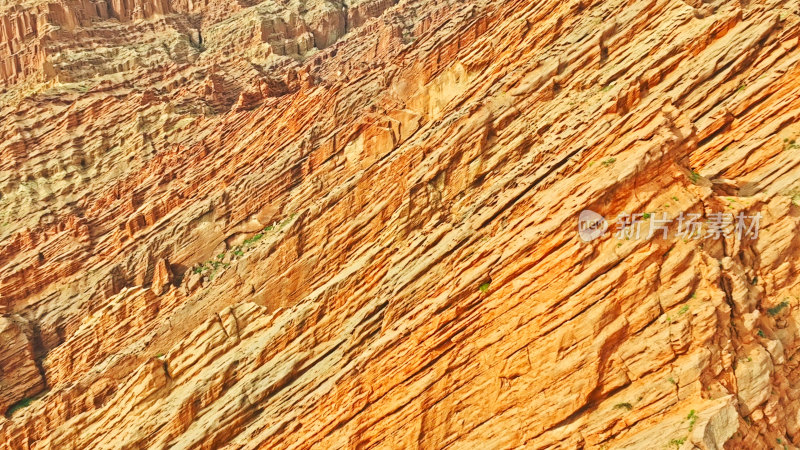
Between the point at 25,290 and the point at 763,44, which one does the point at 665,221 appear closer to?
the point at 763,44

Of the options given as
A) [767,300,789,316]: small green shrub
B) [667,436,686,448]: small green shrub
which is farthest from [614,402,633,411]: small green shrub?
[767,300,789,316]: small green shrub

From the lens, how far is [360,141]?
94.3 ft

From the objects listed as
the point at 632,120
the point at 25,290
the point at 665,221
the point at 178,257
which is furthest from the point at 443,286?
the point at 25,290

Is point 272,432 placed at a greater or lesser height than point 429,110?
lesser

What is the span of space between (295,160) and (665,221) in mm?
20873
